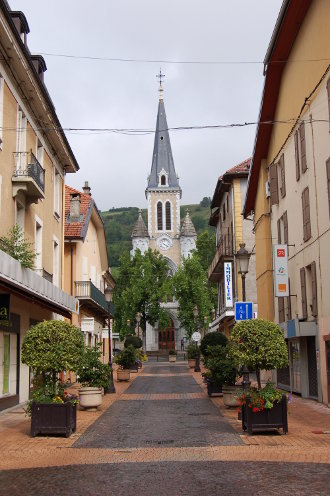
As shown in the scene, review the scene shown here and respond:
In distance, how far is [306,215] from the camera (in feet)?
62.2

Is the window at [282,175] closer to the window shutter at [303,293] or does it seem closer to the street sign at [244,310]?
the window shutter at [303,293]

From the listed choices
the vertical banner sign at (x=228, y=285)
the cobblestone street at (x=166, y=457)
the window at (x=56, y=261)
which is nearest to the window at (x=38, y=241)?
the window at (x=56, y=261)

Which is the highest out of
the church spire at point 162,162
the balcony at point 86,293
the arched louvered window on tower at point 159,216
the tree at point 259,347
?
the church spire at point 162,162

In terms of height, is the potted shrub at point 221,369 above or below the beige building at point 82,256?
below

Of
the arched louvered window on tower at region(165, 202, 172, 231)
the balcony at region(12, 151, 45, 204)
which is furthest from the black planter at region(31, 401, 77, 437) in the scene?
the arched louvered window on tower at region(165, 202, 172, 231)

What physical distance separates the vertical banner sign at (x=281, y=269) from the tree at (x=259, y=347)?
803 centimetres

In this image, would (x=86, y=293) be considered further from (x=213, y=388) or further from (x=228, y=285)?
(x=228, y=285)

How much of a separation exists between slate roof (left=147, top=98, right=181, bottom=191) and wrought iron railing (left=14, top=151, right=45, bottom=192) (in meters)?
70.4

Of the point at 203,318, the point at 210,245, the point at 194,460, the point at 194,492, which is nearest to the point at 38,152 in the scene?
the point at 194,460

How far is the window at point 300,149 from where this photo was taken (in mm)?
19188

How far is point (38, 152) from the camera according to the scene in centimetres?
2134

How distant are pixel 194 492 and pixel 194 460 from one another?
2.22 meters

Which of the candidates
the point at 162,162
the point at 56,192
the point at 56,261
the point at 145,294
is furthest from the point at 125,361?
the point at 162,162

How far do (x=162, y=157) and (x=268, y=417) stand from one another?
82268 mm
